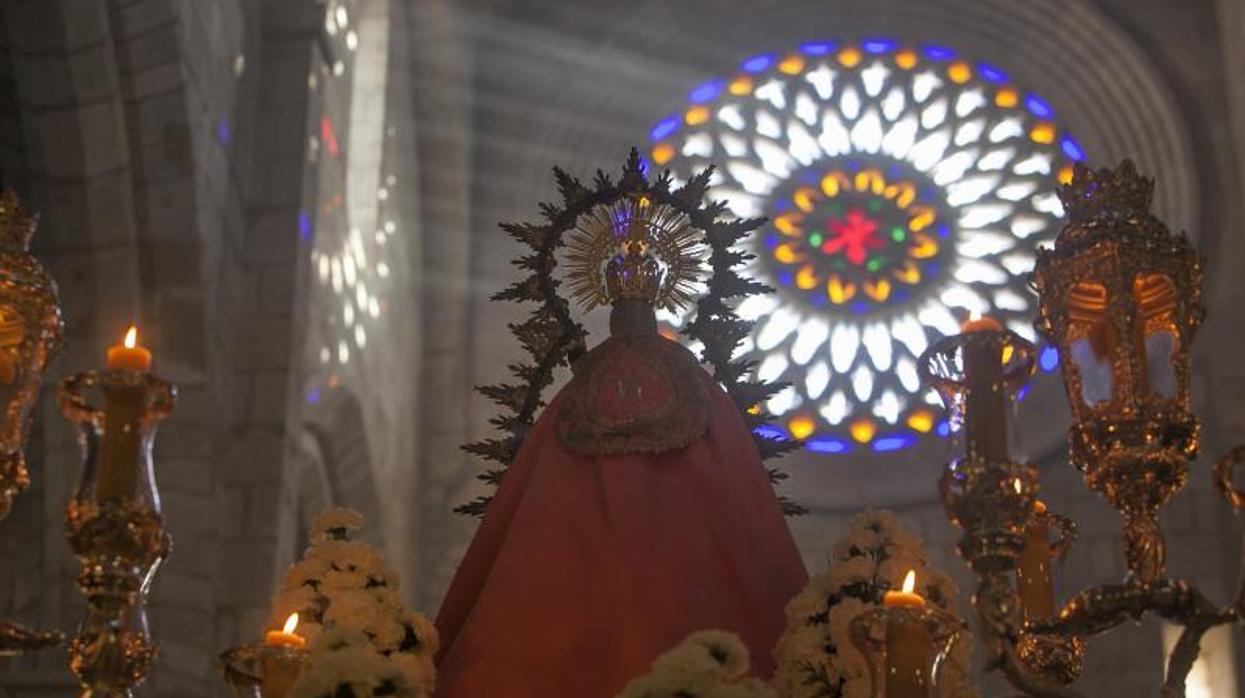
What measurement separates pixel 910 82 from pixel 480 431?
3.55 metres

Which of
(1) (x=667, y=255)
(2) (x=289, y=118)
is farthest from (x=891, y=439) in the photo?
(1) (x=667, y=255)

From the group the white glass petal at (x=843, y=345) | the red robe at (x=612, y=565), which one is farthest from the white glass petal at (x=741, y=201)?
the red robe at (x=612, y=565)

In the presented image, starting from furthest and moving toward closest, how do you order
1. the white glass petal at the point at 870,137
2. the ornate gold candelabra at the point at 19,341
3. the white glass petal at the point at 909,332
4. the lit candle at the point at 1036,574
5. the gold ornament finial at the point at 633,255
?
the white glass petal at the point at 870,137 → the white glass petal at the point at 909,332 → the gold ornament finial at the point at 633,255 → the lit candle at the point at 1036,574 → the ornate gold candelabra at the point at 19,341

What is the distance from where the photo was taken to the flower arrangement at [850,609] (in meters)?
2.77

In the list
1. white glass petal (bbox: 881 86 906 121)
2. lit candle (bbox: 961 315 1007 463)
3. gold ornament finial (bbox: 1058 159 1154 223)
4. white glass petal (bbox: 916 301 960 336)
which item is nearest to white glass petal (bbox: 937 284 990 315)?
white glass petal (bbox: 916 301 960 336)

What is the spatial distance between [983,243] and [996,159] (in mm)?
568

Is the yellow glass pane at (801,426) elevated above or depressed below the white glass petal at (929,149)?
below

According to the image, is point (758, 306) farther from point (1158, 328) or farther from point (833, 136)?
point (1158, 328)

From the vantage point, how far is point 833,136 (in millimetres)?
12523

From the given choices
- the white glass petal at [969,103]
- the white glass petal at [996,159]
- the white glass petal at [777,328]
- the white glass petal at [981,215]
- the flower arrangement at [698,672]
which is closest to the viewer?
the flower arrangement at [698,672]

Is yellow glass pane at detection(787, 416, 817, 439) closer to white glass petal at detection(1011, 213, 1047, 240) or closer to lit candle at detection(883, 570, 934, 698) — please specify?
white glass petal at detection(1011, 213, 1047, 240)

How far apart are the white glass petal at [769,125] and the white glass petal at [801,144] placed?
0.23ft

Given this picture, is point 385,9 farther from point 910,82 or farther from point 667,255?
point 667,255

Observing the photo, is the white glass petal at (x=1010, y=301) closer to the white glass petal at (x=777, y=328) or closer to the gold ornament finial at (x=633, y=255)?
the white glass petal at (x=777, y=328)
